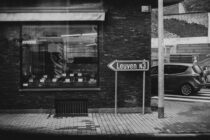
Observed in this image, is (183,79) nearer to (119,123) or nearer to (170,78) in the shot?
(170,78)

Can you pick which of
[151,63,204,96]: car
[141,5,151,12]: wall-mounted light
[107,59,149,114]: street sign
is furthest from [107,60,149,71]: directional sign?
[151,63,204,96]: car

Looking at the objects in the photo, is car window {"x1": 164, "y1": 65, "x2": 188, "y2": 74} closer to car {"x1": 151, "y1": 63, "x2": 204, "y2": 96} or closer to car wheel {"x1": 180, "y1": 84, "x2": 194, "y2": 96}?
car {"x1": 151, "y1": 63, "x2": 204, "y2": 96}

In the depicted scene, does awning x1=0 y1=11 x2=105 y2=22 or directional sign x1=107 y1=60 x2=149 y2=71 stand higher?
awning x1=0 y1=11 x2=105 y2=22

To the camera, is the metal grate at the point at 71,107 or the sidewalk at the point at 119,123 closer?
the sidewalk at the point at 119,123

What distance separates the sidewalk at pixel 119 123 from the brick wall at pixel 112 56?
563 mm

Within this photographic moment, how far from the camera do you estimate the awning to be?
10156 millimetres

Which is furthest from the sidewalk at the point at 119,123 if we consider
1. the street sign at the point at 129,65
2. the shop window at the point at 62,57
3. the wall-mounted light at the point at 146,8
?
the wall-mounted light at the point at 146,8

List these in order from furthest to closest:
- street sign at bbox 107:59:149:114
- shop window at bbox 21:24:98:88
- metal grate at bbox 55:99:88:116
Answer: shop window at bbox 21:24:98:88 < metal grate at bbox 55:99:88:116 < street sign at bbox 107:59:149:114

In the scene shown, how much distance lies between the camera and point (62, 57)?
10797mm

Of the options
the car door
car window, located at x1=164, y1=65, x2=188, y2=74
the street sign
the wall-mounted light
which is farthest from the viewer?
the car door

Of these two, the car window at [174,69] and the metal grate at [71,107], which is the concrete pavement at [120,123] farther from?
the car window at [174,69]

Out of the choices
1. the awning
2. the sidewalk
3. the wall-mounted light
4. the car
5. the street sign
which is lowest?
the sidewalk

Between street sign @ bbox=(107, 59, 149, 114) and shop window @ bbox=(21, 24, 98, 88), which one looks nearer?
street sign @ bbox=(107, 59, 149, 114)

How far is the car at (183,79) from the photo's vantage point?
52.7 feet
